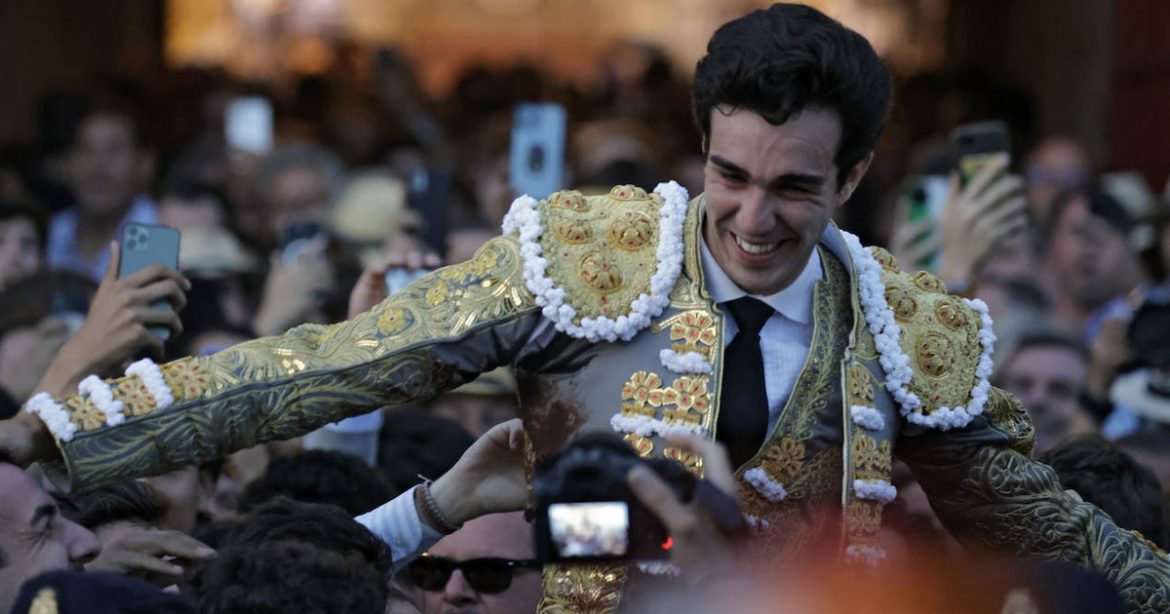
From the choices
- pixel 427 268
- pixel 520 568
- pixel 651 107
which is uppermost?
pixel 427 268

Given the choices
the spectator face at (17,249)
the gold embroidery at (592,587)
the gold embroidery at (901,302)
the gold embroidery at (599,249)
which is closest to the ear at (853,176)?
the gold embroidery at (901,302)

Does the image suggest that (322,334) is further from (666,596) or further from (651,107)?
(651,107)

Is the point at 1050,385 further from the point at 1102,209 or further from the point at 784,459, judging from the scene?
the point at 784,459

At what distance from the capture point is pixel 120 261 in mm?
4891

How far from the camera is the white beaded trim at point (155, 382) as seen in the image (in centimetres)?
406

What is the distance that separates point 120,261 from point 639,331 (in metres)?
1.26

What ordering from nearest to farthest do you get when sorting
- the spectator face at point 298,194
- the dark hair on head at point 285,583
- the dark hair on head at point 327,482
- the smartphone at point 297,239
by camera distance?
1. the dark hair on head at point 285,583
2. the dark hair on head at point 327,482
3. the smartphone at point 297,239
4. the spectator face at point 298,194

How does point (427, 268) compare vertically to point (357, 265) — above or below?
above

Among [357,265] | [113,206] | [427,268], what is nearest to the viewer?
[427,268]

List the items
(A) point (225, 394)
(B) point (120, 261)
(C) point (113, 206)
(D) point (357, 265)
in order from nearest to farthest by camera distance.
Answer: (A) point (225, 394) < (B) point (120, 261) < (D) point (357, 265) < (C) point (113, 206)

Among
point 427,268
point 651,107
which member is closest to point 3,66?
point 651,107

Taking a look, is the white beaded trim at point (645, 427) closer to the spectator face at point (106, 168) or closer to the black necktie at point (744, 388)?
the black necktie at point (744, 388)

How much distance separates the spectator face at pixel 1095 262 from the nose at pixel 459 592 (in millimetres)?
5414

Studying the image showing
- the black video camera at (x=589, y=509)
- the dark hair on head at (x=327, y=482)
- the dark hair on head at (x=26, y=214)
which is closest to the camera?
the black video camera at (x=589, y=509)
